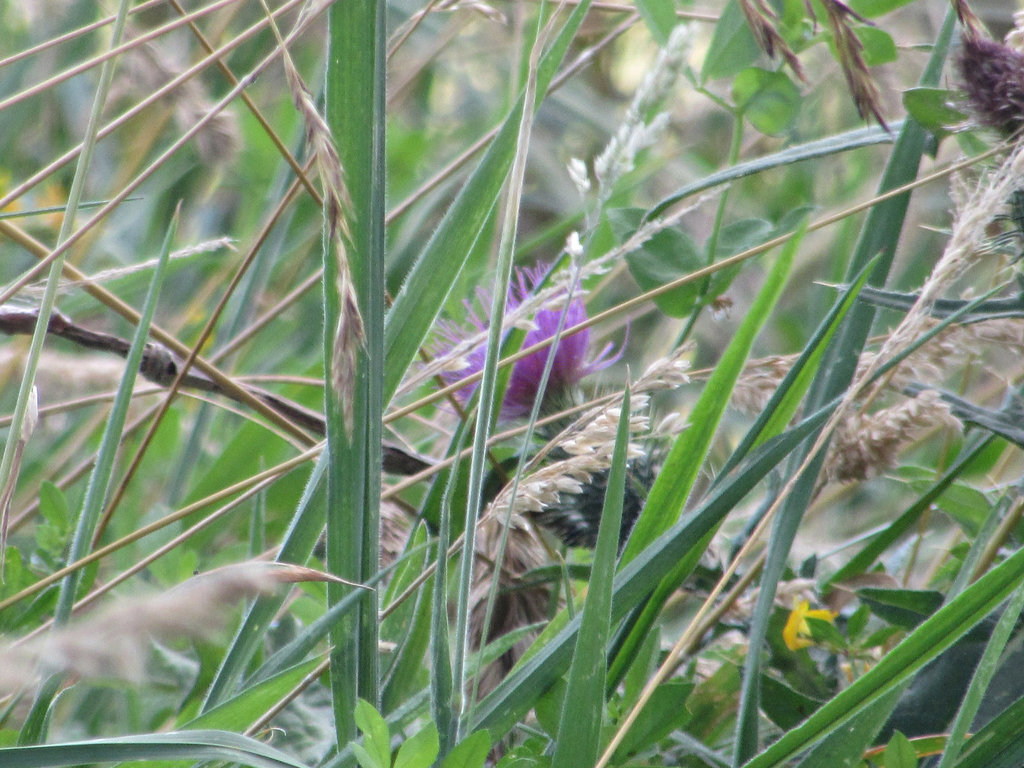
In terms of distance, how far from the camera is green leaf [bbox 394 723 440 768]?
32 cm

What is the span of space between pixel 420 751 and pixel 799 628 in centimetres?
26

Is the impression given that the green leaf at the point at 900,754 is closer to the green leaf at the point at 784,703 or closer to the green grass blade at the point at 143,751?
the green leaf at the point at 784,703

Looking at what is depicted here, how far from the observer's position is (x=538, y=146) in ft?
6.31

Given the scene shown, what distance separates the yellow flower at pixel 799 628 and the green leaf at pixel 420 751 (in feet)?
0.80

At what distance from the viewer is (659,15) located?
562mm

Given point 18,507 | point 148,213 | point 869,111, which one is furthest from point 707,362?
point 869,111

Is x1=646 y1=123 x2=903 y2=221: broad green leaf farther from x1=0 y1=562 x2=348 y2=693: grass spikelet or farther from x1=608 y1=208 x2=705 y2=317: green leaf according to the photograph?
x1=0 y1=562 x2=348 y2=693: grass spikelet

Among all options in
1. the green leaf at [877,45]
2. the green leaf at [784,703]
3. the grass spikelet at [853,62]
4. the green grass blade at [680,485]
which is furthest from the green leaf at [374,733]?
the green leaf at [877,45]

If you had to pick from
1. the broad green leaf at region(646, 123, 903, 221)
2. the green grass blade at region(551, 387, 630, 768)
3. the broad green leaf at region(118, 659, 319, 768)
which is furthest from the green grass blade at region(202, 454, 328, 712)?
the broad green leaf at region(646, 123, 903, 221)

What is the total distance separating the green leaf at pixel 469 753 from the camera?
0.33 m

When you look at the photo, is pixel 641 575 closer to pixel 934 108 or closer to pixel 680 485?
pixel 680 485

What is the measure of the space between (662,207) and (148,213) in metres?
1.11

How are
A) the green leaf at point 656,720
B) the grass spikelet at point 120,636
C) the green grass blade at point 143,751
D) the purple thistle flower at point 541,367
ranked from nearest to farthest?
1. the grass spikelet at point 120,636
2. the green grass blade at point 143,751
3. the green leaf at point 656,720
4. the purple thistle flower at point 541,367

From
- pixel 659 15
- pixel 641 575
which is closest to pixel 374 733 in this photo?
pixel 641 575
